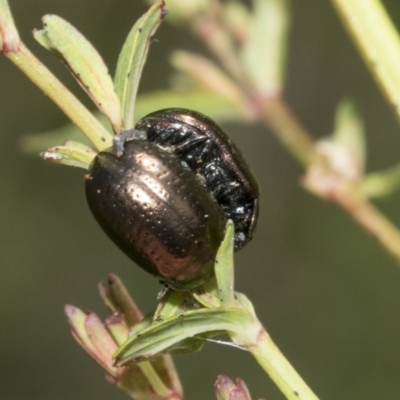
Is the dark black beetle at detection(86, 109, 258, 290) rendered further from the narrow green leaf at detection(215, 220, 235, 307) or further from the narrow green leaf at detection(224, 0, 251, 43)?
the narrow green leaf at detection(224, 0, 251, 43)

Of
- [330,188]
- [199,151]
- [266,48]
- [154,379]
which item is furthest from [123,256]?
[154,379]

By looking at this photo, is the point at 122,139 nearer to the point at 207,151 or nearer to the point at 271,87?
the point at 207,151

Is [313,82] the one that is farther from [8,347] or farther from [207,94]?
[207,94]

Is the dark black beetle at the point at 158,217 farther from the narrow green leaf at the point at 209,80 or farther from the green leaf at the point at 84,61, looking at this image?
the narrow green leaf at the point at 209,80

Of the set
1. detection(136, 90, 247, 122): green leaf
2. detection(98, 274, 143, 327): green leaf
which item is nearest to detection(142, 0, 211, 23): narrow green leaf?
detection(136, 90, 247, 122): green leaf

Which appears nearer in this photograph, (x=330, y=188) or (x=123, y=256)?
(x=330, y=188)

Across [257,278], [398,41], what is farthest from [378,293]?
[398,41]
